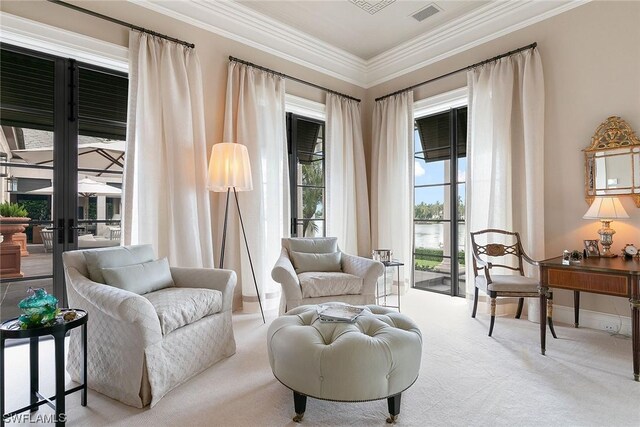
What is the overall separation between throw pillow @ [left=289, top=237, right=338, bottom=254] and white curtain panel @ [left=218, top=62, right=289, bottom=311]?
0.50m

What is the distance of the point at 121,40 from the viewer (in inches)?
125

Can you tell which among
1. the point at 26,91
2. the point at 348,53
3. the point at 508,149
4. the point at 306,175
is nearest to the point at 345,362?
the point at 508,149

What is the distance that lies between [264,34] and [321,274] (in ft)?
9.69

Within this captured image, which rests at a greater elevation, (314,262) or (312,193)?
(312,193)

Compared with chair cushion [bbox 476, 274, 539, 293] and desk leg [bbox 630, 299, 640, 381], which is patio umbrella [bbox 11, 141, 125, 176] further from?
desk leg [bbox 630, 299, 640, 381]

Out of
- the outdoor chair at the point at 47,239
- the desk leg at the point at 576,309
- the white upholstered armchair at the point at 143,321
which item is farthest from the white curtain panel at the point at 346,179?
the outdoor chair at the point at 47,239

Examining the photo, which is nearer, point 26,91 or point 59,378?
point 59,378

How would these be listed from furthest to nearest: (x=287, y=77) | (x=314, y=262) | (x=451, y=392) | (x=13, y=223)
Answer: (x=287, y=77) < (x=314, y=262) < (x=13, y=223) < (x=451, y=392)

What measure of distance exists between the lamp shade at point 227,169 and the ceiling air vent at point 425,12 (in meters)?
2.59

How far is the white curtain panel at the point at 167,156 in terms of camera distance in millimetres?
3152

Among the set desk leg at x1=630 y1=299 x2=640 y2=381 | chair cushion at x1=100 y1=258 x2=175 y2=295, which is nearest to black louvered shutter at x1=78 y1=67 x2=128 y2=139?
chair cushion at x1=100 y1=258 x2=175 y2=295

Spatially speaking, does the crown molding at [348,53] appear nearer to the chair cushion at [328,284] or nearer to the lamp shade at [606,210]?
the lamp shade at [606,210]

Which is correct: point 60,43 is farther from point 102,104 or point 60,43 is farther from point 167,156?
point 167,156

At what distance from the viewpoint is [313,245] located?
3773 mm
